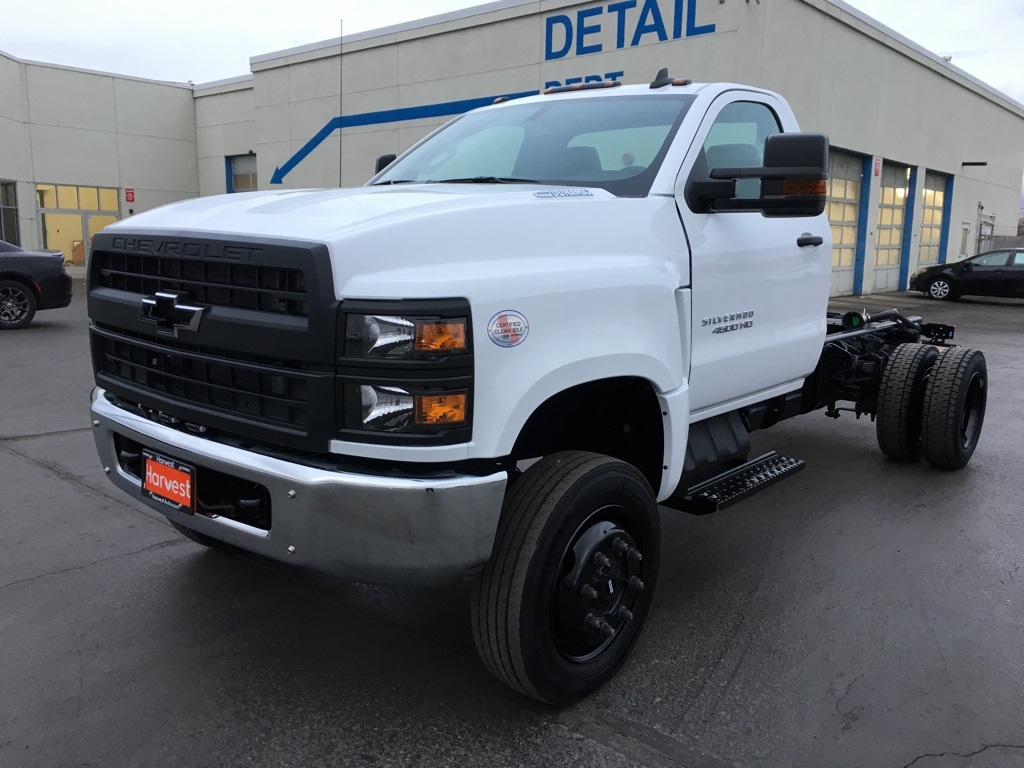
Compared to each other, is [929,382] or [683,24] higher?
[683,24]

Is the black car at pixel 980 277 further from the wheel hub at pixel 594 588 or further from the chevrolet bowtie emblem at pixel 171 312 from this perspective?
the chevrolet bowtie emblem at pixel 171 312

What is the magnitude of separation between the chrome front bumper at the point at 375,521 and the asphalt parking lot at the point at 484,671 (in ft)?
2.10

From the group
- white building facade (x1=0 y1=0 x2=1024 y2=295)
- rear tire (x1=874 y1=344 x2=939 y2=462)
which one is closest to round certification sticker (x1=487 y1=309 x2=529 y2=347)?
rear tire (x1=874 y1=344 x2=939 y2=462)

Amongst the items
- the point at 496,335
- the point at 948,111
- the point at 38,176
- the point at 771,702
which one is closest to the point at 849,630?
the point at 771,702

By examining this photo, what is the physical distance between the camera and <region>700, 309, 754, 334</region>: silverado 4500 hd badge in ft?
11.2

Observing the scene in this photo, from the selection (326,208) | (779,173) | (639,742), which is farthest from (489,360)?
(779,173)

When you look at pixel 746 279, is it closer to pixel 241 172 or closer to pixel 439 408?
pixel 439 408

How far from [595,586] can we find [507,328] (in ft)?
3.17

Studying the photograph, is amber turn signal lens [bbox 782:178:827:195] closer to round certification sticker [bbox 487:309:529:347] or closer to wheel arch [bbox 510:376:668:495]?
wheel arch [bbox 510:376:668:495]

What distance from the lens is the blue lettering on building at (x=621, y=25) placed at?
15.7 meters

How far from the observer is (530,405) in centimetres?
247

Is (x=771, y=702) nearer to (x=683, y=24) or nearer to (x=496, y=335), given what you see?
(x=496, y=335)

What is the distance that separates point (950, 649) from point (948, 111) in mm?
25426

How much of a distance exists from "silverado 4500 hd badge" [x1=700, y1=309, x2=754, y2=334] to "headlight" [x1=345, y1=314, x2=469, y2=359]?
142 centimetres
